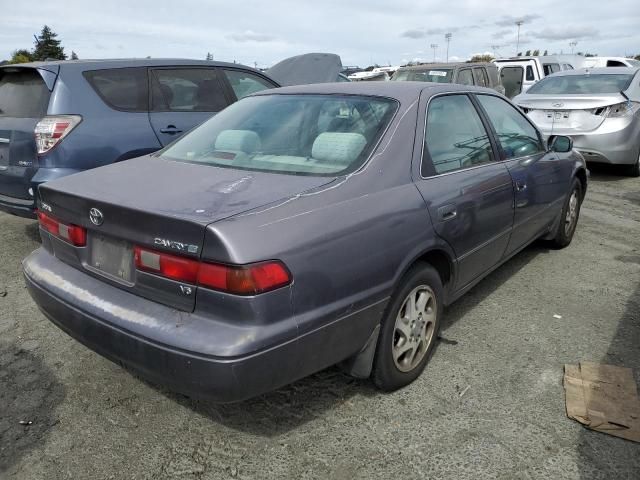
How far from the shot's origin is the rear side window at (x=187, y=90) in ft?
16.6

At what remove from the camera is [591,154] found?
748cm

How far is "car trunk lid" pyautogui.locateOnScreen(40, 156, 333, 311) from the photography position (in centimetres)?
208

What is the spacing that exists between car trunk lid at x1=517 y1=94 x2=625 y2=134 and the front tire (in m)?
5.70

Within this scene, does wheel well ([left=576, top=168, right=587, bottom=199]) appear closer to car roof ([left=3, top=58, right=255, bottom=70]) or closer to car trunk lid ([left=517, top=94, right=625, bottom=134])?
car trunk lid ([left=517, top=94, right=625, bottom=134])

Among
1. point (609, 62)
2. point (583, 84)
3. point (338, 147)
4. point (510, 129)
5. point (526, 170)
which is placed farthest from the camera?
point (609, 62)

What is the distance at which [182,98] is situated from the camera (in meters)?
5.25

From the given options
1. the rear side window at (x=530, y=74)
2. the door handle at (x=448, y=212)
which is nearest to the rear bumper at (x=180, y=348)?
the door handle at (x=448, y=212)

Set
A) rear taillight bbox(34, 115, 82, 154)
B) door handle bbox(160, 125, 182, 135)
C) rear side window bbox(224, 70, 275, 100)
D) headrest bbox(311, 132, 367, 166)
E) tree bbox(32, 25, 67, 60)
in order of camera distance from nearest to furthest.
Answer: headrest bbox(311, 132, 367, 166)
rear taillight bbox(34, 115, 82, 154)
door handle bbox(160, 125, 182, 135)
rear side window bbox(224, 70, 275, 100)
tree bbox(32, 25, 67, 60)

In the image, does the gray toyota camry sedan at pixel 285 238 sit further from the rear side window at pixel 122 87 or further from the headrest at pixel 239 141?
the rear side window at pixel 122 87

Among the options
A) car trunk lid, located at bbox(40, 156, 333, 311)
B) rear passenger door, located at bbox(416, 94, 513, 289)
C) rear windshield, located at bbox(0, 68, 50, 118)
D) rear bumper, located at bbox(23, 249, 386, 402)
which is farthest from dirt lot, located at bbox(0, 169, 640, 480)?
rear windshield, located at bbox(0, 68, 50, 118)

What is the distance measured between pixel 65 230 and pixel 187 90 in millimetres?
3092

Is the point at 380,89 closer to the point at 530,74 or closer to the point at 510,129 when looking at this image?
the point at 510,129

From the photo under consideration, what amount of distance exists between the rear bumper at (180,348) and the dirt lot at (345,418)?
1.33 ft

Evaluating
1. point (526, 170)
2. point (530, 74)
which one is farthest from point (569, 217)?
point (530, 74)
